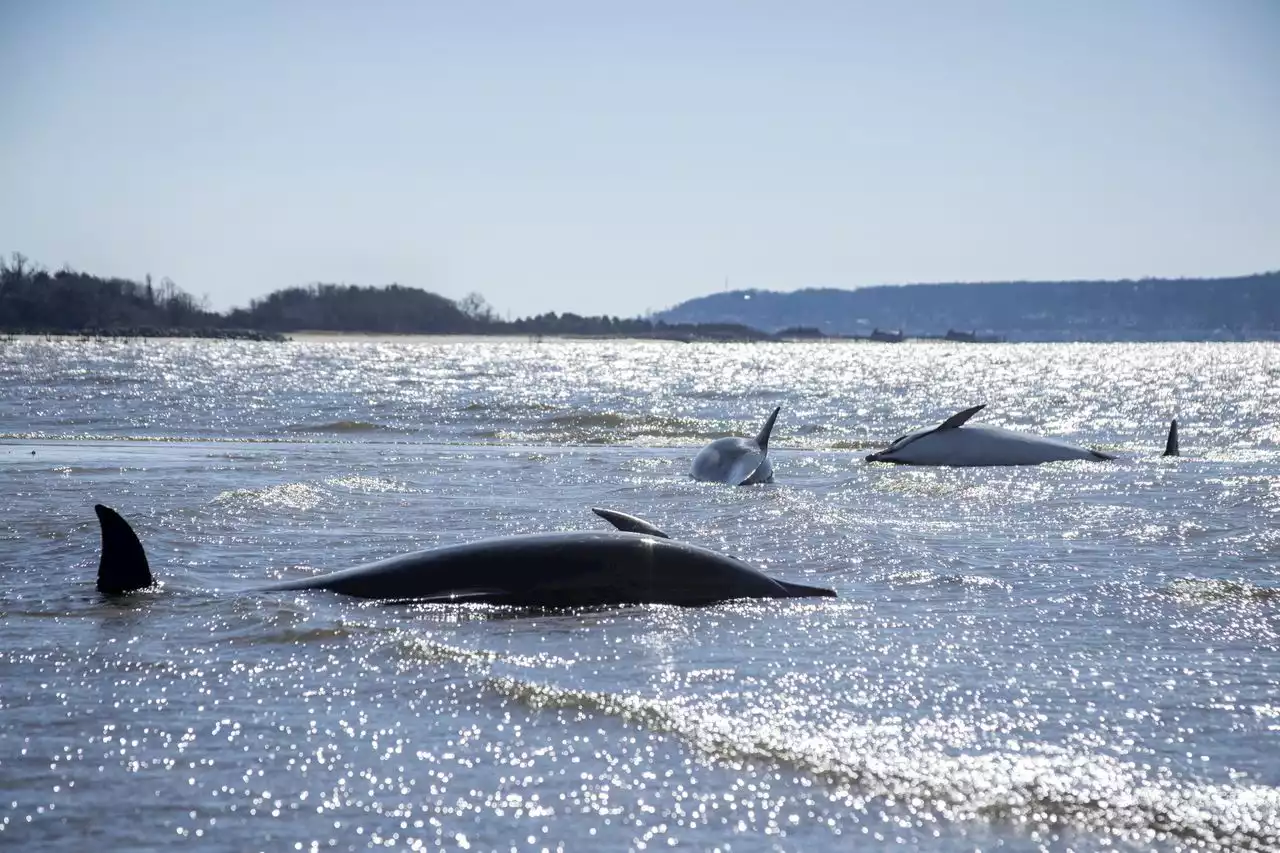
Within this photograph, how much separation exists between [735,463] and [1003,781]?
34.0 feet

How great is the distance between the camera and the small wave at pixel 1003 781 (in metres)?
4.11

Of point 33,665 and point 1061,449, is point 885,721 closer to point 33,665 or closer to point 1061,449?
point 33,665

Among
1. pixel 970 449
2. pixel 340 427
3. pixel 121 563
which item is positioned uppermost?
pixel 121 563

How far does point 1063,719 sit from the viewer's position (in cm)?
512

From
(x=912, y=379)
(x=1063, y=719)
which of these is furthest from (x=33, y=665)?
(x=912, y=379)

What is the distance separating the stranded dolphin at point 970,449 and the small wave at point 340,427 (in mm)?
12217

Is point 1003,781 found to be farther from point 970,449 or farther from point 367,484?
point 970,449

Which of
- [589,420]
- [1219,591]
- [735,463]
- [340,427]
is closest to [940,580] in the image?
A: [1219,591]

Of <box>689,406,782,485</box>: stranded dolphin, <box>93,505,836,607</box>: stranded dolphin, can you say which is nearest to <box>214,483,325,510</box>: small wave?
<box>689,406,782,485</box>: stranded dolphin

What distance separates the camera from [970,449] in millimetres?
16875

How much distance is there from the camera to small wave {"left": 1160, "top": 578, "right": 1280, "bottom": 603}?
24.7 feet

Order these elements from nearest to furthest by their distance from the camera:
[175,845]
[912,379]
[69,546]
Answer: [175,845] → [69,546] → [912,379]

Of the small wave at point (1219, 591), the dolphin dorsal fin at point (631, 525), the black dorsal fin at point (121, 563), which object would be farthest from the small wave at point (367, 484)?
the small wave at point (1219, 591)

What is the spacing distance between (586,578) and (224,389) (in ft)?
119
